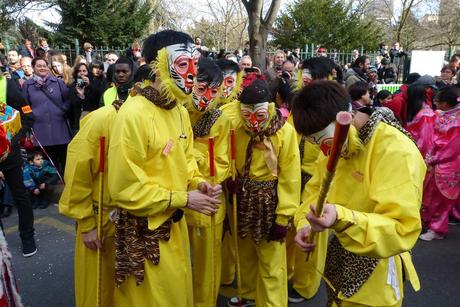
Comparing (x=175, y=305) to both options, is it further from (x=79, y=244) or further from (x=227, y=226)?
(x=227, y=226)

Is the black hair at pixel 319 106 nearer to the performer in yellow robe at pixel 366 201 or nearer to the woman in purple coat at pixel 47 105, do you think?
the performer in yellow robe at pixel 366 201

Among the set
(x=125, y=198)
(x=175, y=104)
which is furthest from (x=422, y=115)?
(x=125, y=198)

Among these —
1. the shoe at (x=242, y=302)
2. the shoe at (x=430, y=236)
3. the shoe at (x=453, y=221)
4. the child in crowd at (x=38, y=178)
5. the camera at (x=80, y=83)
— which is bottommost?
the shoe at (x=453, y=221)

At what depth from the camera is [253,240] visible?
11.1 feet

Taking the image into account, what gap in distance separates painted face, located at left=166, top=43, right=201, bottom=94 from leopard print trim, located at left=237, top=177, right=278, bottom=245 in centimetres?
114

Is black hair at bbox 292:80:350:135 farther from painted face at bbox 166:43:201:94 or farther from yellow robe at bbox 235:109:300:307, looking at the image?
yellow robe at bbox 235:109:300:307

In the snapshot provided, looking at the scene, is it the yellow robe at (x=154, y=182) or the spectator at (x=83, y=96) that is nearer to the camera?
the yellow robe at (x=154, y=182)

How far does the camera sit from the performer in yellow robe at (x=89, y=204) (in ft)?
8.64

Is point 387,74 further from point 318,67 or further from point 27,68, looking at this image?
point 27,68

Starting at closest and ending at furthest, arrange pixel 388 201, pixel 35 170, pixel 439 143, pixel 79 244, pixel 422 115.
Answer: pixel 388 201, pixel 79 244, pixel 439 143, pixel 422 115, pixel 35 170

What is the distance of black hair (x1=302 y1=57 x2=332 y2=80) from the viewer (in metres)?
4.50

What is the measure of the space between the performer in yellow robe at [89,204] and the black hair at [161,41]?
459 millimetres

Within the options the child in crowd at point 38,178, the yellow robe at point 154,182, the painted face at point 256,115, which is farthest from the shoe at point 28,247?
the painted face at point 256,115

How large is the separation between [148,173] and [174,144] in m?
0.24
